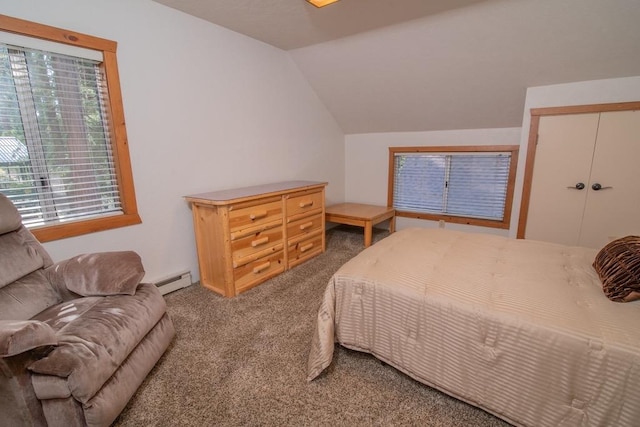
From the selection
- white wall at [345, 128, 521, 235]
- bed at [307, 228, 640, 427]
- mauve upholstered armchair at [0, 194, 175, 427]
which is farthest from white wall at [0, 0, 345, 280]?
bed at [307, 228, 640, 427]

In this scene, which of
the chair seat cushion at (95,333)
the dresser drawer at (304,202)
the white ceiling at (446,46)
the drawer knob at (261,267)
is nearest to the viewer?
the chair seat cushion at (95,333)

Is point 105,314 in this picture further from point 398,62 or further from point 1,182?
point 398,62

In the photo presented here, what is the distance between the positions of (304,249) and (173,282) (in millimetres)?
1316

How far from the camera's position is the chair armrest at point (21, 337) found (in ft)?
3.44

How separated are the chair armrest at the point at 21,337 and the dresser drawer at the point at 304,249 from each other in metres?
2.03

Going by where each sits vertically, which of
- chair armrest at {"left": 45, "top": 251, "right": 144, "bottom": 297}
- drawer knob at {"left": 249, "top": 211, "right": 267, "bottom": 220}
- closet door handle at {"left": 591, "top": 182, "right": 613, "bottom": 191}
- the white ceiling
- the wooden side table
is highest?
the white ceiling

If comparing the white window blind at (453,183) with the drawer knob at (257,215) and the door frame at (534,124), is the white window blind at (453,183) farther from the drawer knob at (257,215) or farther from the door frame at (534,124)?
the drawer knob at (257,215)

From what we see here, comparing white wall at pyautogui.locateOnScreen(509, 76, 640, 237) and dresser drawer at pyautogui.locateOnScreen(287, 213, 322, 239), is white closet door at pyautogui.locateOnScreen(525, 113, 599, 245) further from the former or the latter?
dresser drawer at pyautogui.locateOnScreen(287, 213, 322, 239)

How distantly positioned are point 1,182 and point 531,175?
4.26 m

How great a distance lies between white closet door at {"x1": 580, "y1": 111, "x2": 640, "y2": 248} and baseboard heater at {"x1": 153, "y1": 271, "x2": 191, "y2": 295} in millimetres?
3769

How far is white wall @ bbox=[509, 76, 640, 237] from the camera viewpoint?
2.53 meters

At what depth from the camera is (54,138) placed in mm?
1929

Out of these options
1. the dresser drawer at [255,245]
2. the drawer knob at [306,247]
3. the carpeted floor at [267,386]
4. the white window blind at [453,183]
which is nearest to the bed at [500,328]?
the carpeted floor at [267,386]

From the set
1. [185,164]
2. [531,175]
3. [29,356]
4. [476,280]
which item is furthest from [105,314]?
[531,175]
